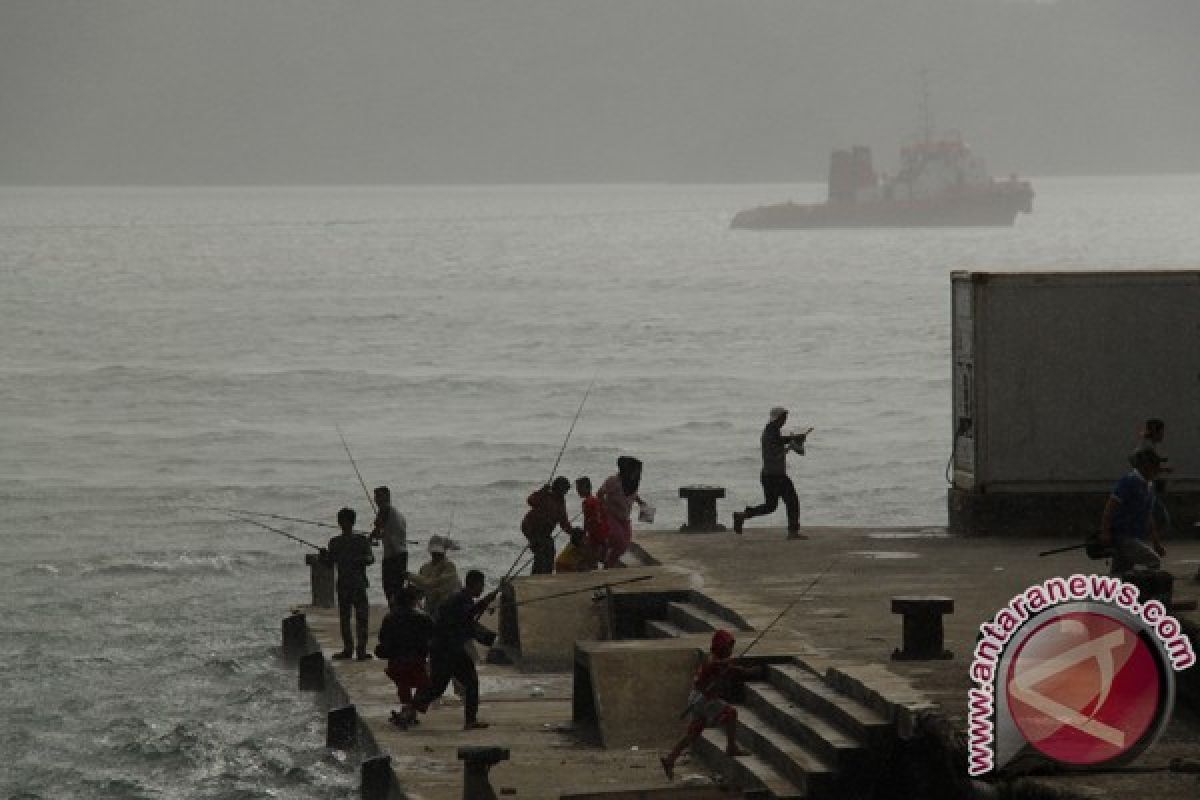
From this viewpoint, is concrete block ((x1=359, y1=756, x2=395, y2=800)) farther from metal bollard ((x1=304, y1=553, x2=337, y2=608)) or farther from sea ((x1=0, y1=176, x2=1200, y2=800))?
metal bollard ((x1=304, y1=553, x2=337, y2=608))

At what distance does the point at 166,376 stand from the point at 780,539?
57220mm

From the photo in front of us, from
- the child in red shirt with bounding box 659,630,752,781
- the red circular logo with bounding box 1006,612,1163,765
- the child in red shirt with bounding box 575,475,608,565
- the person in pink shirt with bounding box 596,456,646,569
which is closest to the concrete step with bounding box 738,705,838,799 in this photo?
the child in red shirt with bounding box 659,630,752,781

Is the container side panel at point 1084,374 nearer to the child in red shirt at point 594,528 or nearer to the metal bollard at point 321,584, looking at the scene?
the child in red shirt at point 594,528

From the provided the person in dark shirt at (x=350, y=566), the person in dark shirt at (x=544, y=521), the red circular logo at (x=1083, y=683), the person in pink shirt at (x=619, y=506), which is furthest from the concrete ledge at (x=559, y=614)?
the red circular logo at (x=1083, y=683)

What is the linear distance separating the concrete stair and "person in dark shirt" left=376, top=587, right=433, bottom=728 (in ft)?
9.26

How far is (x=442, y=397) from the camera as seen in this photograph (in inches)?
2712

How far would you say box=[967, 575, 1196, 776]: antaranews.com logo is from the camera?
36.2 feet

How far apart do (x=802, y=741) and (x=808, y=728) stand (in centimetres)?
14

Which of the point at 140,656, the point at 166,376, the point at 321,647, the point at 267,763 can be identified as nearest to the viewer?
the point at 267,763

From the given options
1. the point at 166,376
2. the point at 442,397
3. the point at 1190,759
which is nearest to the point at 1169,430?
the point at 1190,759

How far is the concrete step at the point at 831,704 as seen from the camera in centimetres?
1448

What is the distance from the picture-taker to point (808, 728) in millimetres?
15156

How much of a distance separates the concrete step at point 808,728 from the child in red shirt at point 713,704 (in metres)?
0.30

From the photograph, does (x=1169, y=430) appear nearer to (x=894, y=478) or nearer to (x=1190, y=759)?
(x=1190, y=759)
